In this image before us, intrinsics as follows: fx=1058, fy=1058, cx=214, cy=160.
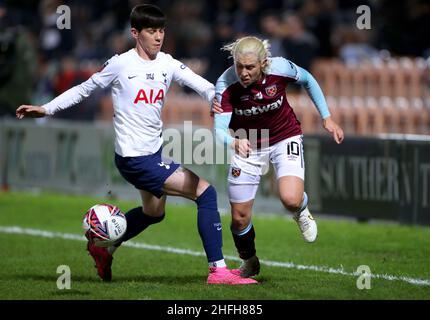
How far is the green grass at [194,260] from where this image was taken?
26.8ft

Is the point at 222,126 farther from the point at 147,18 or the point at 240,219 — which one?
the point at 147,18

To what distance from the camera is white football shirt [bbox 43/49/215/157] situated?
8547 millimetres

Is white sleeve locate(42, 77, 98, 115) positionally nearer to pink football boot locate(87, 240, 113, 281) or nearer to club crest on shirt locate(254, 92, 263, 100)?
pink football boot locate(87, 240, 113, 281)

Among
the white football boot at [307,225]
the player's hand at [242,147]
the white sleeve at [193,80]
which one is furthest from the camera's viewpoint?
the white football boot at [307,225]

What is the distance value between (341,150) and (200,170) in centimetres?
263

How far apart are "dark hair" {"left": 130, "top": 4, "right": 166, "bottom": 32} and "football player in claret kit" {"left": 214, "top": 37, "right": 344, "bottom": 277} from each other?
0.59m

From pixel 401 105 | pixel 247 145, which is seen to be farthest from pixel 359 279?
pixel 401 105

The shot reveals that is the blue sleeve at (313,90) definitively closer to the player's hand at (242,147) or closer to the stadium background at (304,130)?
the player's hand at (242,147)

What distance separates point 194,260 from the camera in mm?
10477

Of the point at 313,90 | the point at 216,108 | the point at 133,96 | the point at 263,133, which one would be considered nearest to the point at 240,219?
the point at 263,133

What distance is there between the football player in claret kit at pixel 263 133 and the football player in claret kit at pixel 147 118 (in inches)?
11.0

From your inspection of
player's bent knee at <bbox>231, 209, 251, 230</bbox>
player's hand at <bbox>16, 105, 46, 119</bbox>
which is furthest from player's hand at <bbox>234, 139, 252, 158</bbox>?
player's hand at <bbox>16, 105, 46, 119</bbox>

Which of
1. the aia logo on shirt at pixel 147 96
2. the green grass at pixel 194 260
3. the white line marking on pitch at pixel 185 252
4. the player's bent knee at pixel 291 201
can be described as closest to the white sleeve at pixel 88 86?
the aia logo on shirt at pixel 147 96

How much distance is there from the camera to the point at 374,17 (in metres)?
18.3
